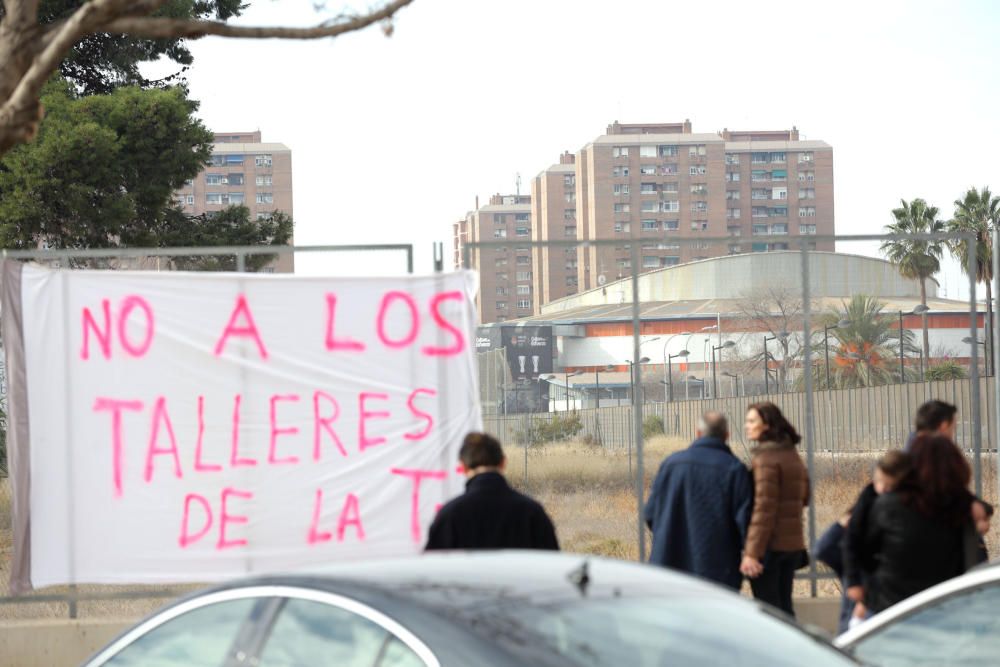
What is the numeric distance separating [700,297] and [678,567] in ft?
8.48

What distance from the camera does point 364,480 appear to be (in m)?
8.70

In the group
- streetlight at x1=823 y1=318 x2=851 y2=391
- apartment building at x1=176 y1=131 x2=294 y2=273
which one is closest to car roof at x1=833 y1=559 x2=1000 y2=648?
streetlight at x1=823 y1=318 x2=851 y2=391

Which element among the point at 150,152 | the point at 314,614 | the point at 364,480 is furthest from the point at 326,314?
the point at 150,152

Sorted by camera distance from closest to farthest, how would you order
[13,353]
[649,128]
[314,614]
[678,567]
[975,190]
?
1. [314,614]
2. [678,567]
3. [13,353]
4. [975,190]
5. [649,128]

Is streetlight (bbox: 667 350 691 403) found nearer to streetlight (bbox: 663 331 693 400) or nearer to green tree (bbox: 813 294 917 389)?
streetlight (bbox: 663 331 693 400)

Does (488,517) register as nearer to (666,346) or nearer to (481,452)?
(481,452)

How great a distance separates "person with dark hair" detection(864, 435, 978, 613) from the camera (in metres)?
6.60

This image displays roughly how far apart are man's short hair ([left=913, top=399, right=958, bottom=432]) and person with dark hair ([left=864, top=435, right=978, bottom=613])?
0.64 metres

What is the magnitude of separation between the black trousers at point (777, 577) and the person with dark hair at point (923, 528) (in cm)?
121

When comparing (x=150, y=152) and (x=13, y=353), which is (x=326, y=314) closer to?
(x=13, y=353)

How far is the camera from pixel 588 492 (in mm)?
10500

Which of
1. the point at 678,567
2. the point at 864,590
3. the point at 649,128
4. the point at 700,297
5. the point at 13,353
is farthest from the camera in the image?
the point at 649,128

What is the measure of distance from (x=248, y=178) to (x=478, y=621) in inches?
6498

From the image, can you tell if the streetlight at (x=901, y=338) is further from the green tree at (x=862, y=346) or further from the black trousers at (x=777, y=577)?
the black trousers at (x=777, y=577)
